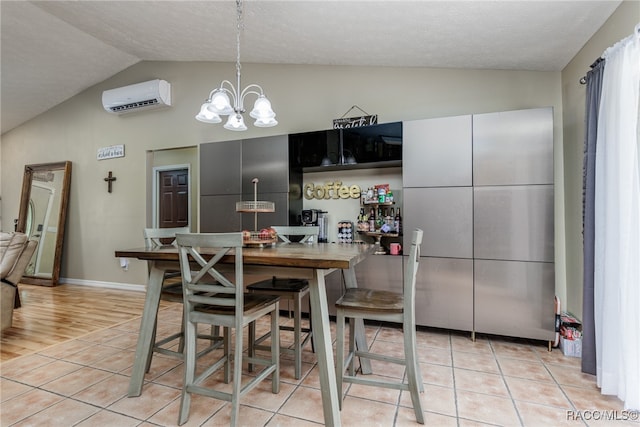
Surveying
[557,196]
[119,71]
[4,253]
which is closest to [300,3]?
[557,196]

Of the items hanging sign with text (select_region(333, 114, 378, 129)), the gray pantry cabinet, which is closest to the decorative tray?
the gray pantry cabinet

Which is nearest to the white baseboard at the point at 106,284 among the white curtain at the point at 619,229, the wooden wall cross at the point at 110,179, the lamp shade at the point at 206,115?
the wooden wall cross at the point at 110,179

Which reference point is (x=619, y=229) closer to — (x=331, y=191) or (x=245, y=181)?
(x=331, y=191)

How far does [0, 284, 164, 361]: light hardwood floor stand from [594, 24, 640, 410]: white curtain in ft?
13.9

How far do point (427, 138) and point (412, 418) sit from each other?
2266 mm

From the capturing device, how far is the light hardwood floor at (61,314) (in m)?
2.91

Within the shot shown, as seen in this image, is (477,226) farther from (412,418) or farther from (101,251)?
(101,251)

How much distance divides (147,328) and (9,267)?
220 centimetres

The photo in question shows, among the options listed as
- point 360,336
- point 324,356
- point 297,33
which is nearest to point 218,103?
point 297,33

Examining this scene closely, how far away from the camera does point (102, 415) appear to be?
5.90ft

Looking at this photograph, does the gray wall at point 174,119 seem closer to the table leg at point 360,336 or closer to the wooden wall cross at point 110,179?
the wooden wall cross at point 110,179

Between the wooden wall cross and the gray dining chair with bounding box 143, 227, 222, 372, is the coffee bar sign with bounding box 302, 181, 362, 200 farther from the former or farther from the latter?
the wooden wall cross

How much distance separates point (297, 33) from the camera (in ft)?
9.98

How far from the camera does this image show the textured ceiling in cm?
234
